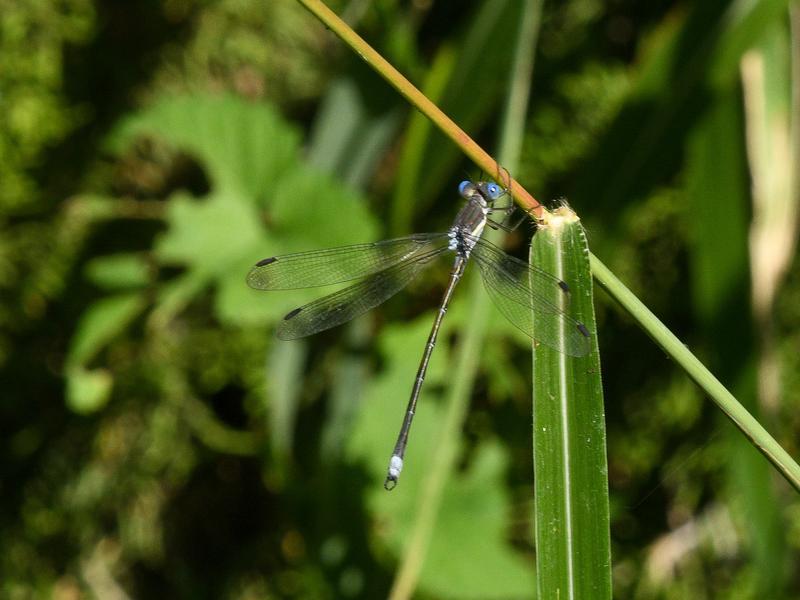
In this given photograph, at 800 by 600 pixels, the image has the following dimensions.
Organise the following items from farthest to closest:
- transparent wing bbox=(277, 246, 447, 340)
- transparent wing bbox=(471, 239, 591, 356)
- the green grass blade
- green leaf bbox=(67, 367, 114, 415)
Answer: green leaf bbox=(67, 367, 114, 415), transparent wing bbox=(277, 246, 447, 340), transparent wing bbox=(471, 239, 591, 356), the green grass blade

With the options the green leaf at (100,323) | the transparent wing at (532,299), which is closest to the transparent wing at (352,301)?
the transparent wing at (532,299)

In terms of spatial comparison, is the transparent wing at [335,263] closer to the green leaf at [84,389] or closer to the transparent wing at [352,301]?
the transparent wing at [352,301]

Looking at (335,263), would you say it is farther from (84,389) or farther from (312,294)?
(84,389)

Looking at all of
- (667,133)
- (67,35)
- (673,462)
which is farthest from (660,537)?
(67,35)

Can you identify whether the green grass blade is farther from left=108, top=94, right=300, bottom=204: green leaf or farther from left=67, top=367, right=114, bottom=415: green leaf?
left=67, top=367, right=114, bottom=415: green leaf

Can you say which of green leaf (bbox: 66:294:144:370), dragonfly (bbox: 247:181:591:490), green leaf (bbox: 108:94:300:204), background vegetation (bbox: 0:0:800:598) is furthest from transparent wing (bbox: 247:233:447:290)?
green leaf (bbox: 66:294:144:370)
